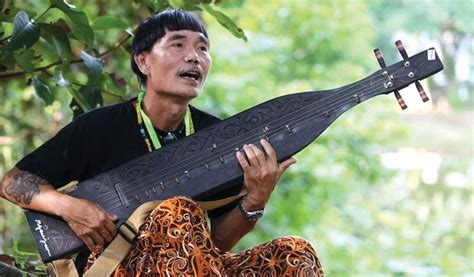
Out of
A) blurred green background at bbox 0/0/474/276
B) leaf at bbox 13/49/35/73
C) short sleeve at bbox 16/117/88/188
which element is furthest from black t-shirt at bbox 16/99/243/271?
blurred green background at bbox 0/0/474/276

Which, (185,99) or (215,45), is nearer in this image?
(185,99)

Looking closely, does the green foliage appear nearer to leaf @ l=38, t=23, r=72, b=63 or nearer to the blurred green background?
leaf @ l=38, t=23, r=72, b=63

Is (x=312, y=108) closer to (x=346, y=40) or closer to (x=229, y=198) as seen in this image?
(x=229, y=198)

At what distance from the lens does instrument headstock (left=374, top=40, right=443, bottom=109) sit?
7.15ft

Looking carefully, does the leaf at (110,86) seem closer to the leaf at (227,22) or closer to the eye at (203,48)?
the leaf at (227,22)

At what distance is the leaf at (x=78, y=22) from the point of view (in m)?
2.63

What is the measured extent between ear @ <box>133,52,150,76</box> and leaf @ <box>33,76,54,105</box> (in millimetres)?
545

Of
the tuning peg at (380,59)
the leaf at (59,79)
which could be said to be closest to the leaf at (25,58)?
the leaf at (59,79)

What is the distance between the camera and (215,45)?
650 cm

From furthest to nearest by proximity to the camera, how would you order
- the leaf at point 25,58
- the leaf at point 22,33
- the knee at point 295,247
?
the leaf at point 25,58
the leaf at point 22,33
the knee at point 295,247

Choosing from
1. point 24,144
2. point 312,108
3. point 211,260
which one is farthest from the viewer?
point 24,144

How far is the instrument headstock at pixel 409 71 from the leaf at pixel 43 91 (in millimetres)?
1101

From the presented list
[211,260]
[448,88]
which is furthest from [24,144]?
[448,88]

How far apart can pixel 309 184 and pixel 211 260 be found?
4.34 meters
